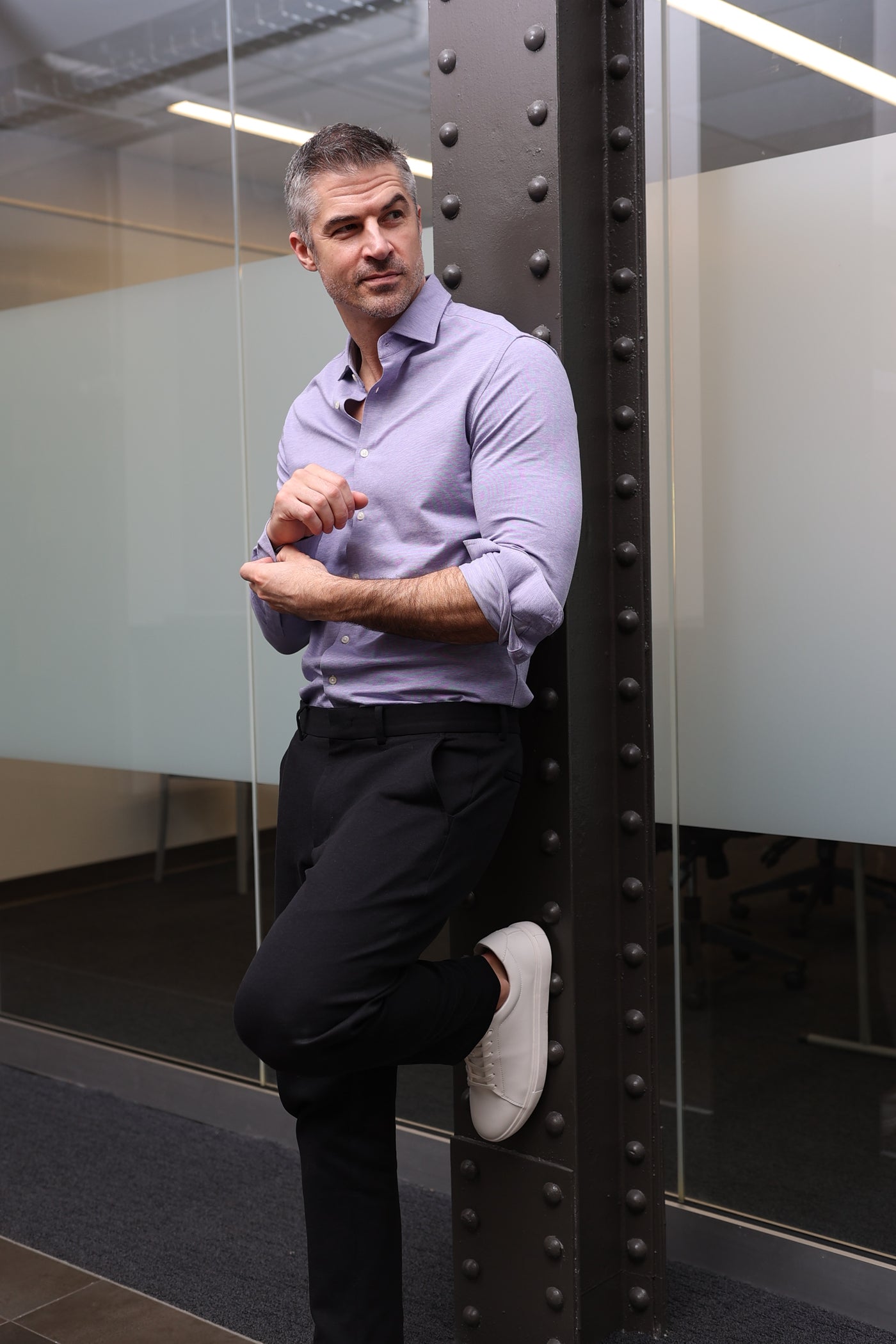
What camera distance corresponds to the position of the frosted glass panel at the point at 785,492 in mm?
2064

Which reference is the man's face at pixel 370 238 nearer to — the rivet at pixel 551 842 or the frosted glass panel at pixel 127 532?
the rivet at pixel 551 842

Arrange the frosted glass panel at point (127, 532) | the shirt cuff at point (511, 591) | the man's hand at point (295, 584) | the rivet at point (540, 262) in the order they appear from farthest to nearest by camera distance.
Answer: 1. the frosted glass panel at point (127, 532)
2. the rivet at point (540, 262)
3. the man's hand at point (295, 584)
4. the shirt cuff at point (511, 591)

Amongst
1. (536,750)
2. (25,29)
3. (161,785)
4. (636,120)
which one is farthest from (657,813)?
(25,29)

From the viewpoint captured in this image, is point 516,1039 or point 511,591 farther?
point 516,1039

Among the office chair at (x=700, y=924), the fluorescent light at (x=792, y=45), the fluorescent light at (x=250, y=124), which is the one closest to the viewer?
the fluorescent light at (x=792, y=45)

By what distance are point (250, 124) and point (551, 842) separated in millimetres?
1805

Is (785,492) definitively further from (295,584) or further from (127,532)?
(127,532)

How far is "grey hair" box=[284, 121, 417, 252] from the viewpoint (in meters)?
1.86

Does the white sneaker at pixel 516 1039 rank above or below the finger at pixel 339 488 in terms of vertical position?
below

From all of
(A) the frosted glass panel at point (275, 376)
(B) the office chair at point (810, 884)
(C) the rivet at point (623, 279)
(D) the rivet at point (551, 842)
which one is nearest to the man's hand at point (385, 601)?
(D) the rivet at point (551, 842)

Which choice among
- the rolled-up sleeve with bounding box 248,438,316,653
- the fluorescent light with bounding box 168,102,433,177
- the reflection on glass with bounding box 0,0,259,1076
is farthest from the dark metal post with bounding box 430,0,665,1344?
the reflection on glass with bounding box 0,0,259,1076

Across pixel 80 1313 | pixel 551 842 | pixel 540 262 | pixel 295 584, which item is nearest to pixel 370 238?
pixel 540 262

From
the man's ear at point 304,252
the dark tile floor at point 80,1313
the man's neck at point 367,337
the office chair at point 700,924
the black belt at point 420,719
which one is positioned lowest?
the dark tile floor at point 80,1313

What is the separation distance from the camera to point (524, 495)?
5.57ft
